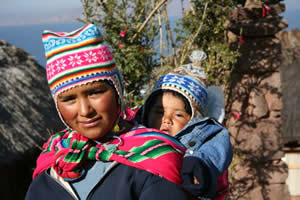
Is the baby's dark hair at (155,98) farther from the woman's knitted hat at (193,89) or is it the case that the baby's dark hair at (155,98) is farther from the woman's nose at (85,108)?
the woman's nose at (85,108)

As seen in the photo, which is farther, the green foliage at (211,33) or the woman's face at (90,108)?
the green foliage at (211,33)

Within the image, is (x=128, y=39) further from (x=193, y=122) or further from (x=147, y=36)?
(x=193, y=122)

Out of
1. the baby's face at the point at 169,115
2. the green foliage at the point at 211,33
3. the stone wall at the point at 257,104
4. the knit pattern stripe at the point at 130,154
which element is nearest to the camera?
the knit pattern stripe at the point at 130,154

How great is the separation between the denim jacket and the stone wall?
2703mm

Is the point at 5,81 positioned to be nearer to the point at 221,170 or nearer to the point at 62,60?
the point at 62,60

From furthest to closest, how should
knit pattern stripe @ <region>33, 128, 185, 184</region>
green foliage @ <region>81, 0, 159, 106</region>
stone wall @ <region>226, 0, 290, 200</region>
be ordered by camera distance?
stone wall @ <region>226, 0, 290, 200</region> → green foliage @ <region>81, 0, 159, 106</region> → knit pattern stripe @ <region>33, 128, 185, 184</region>

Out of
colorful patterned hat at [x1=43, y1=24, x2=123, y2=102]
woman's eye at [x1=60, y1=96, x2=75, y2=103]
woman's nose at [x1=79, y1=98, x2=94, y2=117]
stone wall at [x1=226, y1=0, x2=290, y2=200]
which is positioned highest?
colorful patterned hat at [x1=43, y1=24, x2=123, y2=102]

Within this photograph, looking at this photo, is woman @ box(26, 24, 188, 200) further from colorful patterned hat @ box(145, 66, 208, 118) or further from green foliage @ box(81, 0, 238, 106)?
green foliage @ box(81, 0, 238, 106)

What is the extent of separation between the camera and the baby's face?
2.00 metres

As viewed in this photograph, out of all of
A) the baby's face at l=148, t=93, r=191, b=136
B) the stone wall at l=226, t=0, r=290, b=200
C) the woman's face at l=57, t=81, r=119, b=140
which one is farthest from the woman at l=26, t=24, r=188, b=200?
the stone wall at l=226, t=0, r=290, b=200

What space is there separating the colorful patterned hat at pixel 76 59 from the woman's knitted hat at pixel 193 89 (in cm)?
60

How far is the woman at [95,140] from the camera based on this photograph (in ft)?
4.57

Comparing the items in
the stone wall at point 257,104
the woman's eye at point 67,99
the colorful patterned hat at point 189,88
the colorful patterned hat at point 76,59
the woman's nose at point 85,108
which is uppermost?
the colorful patterned hat at point 76,59

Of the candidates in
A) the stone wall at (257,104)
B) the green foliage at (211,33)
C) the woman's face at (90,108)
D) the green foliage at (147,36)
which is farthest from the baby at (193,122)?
the stone wall at (257,104)
